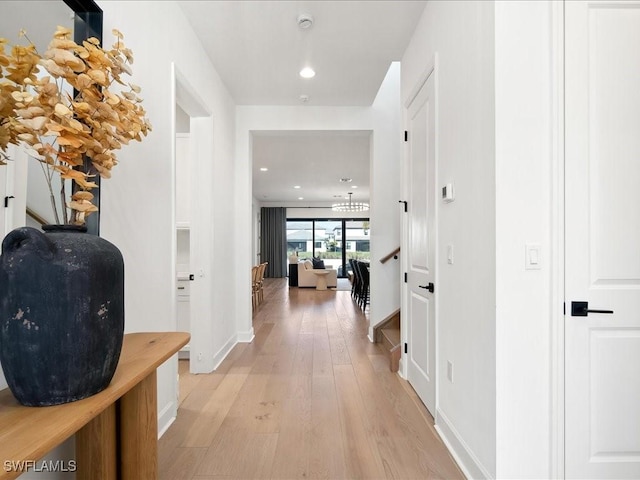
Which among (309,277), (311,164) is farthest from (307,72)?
(309,277)

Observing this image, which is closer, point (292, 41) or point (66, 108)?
point (66, 108)

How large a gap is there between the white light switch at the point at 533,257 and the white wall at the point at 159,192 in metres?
2.01

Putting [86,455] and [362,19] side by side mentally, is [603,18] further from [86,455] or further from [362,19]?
[86,455]

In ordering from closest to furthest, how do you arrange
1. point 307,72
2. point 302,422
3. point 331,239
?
point 302,422 < point 307,72 < point 331,239

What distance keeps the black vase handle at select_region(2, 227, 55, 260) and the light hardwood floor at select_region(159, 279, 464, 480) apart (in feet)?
5.12

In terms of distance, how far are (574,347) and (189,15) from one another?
3.32 m

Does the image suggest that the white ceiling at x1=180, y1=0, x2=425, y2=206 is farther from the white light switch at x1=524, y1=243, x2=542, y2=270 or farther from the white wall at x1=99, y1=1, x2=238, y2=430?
the white light switch at x1=524, y1=243, x2=542, y2=270

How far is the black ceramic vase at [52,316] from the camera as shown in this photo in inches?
30.2

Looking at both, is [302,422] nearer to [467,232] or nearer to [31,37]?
[467,232]

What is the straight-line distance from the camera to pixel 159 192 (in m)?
2.18

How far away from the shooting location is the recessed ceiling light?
3361 millimetres

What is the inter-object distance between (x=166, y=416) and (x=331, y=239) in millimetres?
10985

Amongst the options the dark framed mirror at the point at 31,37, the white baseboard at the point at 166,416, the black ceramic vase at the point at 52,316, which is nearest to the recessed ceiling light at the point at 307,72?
the dark framed mirror at the point at 31,37

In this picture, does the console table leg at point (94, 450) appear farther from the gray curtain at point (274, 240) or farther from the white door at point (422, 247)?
the gray curtain at point (274, 240)
